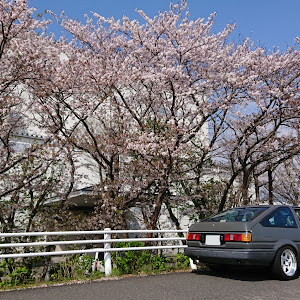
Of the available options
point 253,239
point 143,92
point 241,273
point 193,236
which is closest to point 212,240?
point 193,236

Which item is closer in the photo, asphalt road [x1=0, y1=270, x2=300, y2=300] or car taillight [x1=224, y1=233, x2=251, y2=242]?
asphalt road [x1=0, y1=270, x2=300, y2=300]

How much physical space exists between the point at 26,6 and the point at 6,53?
155cm

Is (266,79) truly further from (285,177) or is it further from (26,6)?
(285,177)

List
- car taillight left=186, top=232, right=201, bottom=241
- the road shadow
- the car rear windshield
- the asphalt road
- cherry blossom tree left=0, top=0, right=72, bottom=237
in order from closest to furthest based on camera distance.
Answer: the asphalt road
the road shadow
the car rear windshield
car taillight left=186, top=232, right=201, bottom=241
cherry blossom tree left=0, top=0, right=72, bottom=237

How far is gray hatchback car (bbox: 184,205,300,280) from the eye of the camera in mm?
5688

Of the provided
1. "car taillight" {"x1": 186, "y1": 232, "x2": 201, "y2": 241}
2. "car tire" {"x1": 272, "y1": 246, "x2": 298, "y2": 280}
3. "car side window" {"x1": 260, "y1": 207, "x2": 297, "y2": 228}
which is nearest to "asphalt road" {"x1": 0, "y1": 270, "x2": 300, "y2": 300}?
"car tire" {"x1": 272, "y1": 246, "x2": 298, "y2": 280}

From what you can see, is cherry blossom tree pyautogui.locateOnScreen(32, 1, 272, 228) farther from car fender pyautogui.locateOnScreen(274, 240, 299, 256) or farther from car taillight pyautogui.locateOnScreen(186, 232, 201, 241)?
car fender pyautogui.locateOnScreen(274, 240, 299, 256)

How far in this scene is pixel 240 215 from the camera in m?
6.39

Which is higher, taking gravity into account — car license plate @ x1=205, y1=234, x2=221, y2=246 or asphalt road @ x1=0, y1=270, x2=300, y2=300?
car license plate @ x1=205, y1=234, x2=221, y2=246

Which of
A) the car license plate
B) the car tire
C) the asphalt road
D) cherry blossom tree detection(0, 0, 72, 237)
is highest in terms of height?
cherry blossom tree detection(0, 0, 72, 237)

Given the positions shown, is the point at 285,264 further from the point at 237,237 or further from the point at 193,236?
the point at 193,236

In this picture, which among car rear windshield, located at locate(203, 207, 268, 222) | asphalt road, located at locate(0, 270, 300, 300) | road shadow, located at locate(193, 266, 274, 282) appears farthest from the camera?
car rear windshield, located at locate(203, 207, 268, 222)

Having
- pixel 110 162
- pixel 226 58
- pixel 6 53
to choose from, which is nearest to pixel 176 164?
pixel 110 162

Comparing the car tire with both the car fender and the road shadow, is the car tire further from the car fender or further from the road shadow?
the road shadow
